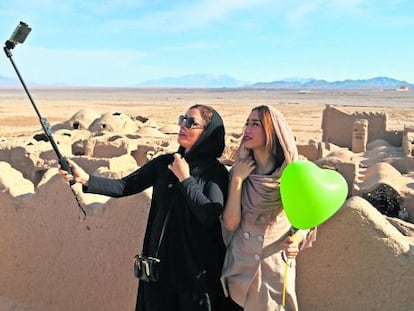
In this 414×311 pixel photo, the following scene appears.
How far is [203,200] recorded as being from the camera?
262 cm

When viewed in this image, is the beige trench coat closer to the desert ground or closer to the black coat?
the black coat

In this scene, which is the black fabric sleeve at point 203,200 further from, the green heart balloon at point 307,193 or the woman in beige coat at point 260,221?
the green heart balloon at point 307,193

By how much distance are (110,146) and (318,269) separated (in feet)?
30.5

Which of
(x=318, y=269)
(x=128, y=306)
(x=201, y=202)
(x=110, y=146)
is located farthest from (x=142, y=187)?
(x=110, y=146)

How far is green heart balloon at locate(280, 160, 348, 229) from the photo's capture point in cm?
240

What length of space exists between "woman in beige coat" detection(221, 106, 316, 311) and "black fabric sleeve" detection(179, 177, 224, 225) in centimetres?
7

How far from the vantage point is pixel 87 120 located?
70.9ft

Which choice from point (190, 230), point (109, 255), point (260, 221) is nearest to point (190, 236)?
point (190, 230)

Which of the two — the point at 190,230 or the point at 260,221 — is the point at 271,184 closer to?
the point at 260,221

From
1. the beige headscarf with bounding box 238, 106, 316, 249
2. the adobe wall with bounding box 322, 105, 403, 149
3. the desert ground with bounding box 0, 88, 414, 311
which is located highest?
the adobe wall with bounding box 322, 105, 403, 149

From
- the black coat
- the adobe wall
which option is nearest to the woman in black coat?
the black coat

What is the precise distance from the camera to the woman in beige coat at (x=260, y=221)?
262cm

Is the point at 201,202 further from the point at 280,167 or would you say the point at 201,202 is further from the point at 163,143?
the point at 163,143

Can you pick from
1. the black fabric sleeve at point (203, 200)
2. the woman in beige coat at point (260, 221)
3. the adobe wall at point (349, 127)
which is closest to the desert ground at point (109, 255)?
the woman in beige coat at point (260, 221)
